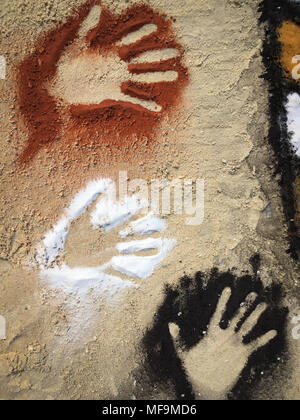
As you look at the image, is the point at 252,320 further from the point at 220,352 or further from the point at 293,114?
the point at 293,114

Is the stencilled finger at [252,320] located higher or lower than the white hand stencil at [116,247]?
lower

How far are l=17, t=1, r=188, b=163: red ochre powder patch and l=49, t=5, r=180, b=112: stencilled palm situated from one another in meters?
0.02

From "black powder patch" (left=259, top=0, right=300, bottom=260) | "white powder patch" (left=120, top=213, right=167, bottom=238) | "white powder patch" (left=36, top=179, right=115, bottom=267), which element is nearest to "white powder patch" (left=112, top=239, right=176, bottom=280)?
"white powder patch" (left=120, top=213, right=167, bottom=238)

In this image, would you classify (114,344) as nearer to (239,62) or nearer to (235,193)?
(235,193)

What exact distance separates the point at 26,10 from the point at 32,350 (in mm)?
2997

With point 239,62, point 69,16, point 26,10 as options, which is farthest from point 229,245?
point 26,10

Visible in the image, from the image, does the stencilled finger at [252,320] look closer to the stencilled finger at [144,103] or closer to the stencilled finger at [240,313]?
the stencilled finger at [240,313]

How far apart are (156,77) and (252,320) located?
94.3 inches

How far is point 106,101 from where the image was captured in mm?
2740

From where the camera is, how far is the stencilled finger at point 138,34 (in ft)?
8.95

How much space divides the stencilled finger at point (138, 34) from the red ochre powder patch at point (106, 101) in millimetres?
25

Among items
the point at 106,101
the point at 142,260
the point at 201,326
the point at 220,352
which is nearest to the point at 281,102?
the point at 106,101

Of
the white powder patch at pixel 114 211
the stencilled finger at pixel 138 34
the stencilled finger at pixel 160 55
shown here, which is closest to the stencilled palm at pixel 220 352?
the white powder patch at pixel 114 211

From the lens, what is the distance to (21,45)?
271cm
